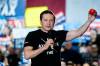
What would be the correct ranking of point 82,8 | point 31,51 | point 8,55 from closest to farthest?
1. point 31,51
2. point 8,55
3. point 82,8

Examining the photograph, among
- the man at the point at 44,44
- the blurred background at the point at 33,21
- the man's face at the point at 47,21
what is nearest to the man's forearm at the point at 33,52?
the man at the point at 44,44

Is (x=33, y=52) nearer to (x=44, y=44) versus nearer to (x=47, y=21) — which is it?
(x=44, y=44)

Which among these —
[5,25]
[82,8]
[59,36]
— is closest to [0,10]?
[5,25]

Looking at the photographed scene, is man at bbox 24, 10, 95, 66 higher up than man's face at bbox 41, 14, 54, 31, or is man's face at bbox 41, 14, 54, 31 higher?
man's face at bbox 41, 14, 54, 31

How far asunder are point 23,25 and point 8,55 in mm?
846

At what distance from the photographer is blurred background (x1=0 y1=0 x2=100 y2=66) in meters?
7.34

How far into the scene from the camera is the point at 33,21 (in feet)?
25.7

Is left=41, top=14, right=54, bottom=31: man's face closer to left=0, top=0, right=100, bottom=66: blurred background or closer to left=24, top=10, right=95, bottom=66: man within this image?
left=24, top=10, right=95, bottom=66: man

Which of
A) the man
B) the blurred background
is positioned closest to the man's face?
the man

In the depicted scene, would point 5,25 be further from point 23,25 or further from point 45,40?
point 45,40

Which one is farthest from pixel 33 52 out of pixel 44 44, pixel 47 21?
pixel 47 21

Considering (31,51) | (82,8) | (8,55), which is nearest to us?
(31,51)

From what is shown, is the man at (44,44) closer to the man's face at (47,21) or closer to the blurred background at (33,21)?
the man's face at (47,21)

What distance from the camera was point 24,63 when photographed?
7367mm
